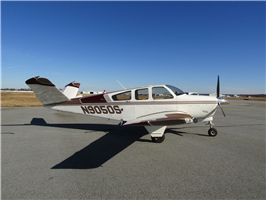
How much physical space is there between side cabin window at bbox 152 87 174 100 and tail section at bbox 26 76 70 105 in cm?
386

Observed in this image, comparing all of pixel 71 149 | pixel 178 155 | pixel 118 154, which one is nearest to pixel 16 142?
pixel 71 149

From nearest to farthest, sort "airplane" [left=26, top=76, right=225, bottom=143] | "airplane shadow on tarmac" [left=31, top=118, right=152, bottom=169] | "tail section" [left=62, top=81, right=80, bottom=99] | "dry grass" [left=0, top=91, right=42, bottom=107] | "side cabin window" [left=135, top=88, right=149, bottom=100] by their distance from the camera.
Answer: "airplane shadow on tarmac" [left=31, top=118, right=152, bottom=169] < "airplane" [left=26, top=76, right=225, bottom=143] < "side cabin window" [left=135, top=88, right=149, bottom=100] < "tail section" [left=62, top=81, right=80, bottom=99] < "dry grass" [left=0, top=91, right=42, bottom=107]

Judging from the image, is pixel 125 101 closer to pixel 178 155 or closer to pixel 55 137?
pixel 178 155

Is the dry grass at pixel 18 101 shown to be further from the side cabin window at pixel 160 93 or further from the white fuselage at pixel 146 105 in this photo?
the side cabin window at pixel 160 93

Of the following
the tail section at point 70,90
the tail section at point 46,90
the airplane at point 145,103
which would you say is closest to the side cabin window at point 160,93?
the airplane at point 145,103

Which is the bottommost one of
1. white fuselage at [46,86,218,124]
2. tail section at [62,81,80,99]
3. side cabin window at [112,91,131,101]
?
white fuselage at [46,86,218,124]

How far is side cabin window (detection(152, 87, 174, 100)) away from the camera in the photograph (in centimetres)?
554

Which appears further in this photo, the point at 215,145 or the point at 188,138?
the point at 188,138

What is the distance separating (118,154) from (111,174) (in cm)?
107

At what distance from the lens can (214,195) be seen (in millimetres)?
2568

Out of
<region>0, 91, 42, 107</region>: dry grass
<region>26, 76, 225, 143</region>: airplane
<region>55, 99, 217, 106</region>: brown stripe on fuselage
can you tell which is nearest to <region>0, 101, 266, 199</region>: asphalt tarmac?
<region>26, 76, 225, 143</region>: airplane

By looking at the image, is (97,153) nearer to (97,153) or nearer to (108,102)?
(97,153)

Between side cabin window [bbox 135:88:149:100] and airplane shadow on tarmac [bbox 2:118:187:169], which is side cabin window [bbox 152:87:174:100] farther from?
airplane shadow on tarmac [bbox 2:118:187:169]

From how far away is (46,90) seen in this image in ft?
19.4
